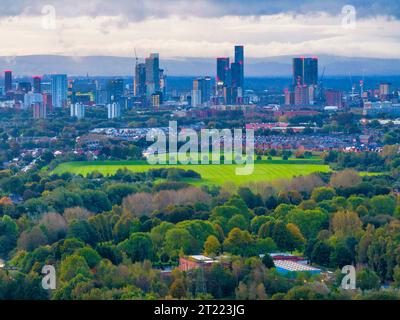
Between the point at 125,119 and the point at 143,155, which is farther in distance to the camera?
the point at 125,119

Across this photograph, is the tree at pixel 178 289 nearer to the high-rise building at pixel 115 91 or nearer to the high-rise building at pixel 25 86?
the high-rise building at pixel 25 86

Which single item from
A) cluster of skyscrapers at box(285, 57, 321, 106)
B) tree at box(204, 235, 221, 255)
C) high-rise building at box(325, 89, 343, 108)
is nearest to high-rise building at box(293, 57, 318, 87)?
cluster of skyscrapers at box(285, 57, 321, 106)

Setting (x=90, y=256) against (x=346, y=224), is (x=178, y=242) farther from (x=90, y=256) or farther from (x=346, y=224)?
→ (x=346, y=224)

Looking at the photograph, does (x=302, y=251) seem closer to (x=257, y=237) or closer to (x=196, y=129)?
A: (x=257, y=237)

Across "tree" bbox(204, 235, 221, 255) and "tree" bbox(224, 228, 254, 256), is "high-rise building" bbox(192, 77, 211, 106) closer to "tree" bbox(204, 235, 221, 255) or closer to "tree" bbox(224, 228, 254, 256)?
"tree" bbox(224, 228, 254, 256)
